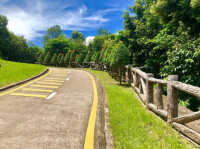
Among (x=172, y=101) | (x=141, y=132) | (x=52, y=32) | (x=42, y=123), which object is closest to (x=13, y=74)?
(x=42, y=123)

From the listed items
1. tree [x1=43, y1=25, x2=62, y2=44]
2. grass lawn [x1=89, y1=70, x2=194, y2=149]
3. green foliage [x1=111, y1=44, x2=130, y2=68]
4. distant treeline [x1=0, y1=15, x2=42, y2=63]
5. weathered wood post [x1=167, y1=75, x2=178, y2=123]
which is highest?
tree [x1=43, y1=25, x2=62, y2=44]

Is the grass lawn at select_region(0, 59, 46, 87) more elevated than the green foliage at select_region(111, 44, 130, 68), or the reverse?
the green foliage at select_region(111, 44, 130, 68)

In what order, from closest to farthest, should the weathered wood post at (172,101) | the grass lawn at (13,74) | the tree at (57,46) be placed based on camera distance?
the weathered wood post at (172,101), the grass lawn at (13,74), the tree at (57,46)

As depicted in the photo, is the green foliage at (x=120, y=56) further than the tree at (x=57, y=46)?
No

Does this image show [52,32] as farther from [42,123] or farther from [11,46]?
[42,123]

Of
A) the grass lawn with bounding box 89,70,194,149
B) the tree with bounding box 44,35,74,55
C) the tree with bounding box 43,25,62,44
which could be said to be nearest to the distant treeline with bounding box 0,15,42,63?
the tree with bounding box 44,35,74,55

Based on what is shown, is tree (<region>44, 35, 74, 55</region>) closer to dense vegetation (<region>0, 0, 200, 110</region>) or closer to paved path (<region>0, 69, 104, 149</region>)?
dense vegetation (<region>0, 0, 200, 110</region>)

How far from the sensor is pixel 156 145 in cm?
310

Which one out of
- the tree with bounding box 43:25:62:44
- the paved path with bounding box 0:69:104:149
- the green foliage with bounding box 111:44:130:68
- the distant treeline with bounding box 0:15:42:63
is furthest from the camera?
the tree with bounding box 43:25:62:44

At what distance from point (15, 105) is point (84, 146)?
10.8 ft

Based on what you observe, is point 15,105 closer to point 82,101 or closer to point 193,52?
→ point 82,101

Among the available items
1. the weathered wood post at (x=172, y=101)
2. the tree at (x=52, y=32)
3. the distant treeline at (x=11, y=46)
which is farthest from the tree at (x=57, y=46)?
the weathered wood post at (x=172, y=101)

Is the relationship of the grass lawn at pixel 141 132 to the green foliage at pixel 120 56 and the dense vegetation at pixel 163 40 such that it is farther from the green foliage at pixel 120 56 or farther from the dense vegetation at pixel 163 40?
the green foliage at pixel 120 56

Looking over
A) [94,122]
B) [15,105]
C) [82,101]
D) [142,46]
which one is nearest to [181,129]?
[94,122]
